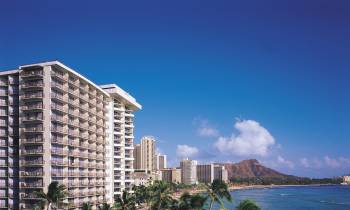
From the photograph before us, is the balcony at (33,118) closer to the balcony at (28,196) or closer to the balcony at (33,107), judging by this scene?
the balcony at (33,107)

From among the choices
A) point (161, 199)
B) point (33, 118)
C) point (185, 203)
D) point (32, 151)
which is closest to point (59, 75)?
point (33, 118)

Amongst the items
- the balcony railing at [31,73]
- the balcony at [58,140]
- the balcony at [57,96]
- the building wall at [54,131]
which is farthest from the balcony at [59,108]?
the balcony railing at [31,73]

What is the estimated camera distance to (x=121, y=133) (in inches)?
4850

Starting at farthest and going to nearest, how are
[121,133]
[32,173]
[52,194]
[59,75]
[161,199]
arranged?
[121,133] < [161,199] < [59,75] < [32,173] < [52,194]

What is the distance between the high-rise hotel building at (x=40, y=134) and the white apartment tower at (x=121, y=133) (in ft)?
79.3

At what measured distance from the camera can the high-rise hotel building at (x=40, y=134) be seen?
260 ft

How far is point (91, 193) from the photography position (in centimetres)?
9856

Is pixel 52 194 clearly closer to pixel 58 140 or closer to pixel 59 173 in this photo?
pixel 59 173

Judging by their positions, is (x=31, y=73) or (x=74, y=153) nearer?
(x=31, y=73)

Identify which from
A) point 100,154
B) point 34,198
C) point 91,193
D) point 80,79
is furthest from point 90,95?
point 34,198

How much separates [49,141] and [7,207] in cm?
1415

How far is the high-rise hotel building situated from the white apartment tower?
79.3 ft

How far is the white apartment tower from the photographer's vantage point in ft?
390

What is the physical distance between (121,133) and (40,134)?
145ft
